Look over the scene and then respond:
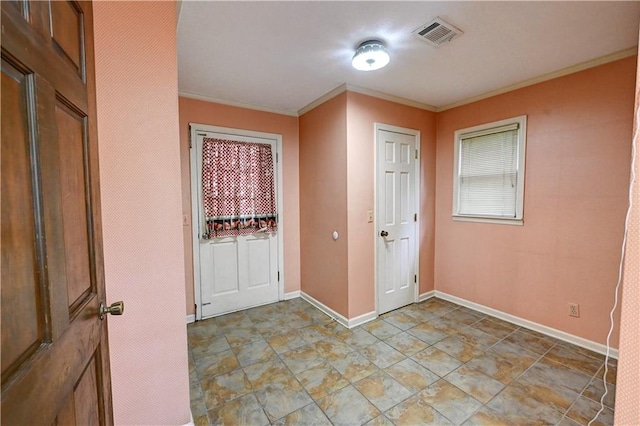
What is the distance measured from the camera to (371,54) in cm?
189

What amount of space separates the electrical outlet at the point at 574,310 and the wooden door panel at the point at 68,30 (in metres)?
3.57

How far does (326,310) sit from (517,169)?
8.04 feet

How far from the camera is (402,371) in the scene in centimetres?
207

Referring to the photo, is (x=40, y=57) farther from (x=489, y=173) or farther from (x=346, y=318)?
(x=489, y=173)

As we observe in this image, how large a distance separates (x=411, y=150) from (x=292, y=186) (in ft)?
4.92

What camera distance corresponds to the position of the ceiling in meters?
1.58

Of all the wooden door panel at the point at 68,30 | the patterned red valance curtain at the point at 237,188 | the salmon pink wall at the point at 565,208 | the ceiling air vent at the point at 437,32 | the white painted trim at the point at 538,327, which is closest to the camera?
the wooden door panel at the point at 68,30

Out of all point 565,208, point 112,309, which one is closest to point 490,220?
point 565,208

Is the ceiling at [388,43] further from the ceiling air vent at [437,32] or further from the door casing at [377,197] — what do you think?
the door casing at [377,197]

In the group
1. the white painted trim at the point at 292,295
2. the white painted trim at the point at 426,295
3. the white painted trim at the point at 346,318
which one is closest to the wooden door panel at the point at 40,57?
the white painted trim at the point at 346,318

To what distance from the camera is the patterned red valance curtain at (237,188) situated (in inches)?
116

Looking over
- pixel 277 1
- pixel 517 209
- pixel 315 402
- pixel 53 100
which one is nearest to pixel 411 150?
pixel 517 209

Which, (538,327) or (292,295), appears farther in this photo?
(292,295)

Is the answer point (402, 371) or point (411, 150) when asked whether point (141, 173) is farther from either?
point (411, 150)
